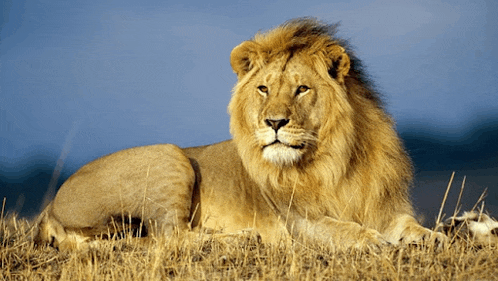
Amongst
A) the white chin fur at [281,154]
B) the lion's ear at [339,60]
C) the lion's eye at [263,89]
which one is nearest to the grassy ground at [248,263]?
the white chin fur at [281,154]

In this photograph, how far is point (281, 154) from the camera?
5832mm

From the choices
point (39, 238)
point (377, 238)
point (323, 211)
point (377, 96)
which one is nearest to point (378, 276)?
point (377, 238)

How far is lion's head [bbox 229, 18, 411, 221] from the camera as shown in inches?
232

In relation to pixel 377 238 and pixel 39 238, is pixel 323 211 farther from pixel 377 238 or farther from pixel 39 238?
pixel 39 238

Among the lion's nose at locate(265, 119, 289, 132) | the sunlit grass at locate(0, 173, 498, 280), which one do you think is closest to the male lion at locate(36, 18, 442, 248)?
the lion's nose at locate(265, 119, 289, 132)

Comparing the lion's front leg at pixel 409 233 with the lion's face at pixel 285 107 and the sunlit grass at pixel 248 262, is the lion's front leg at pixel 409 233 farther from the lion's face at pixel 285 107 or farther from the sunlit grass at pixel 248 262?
the lion's face at pixel 285 107

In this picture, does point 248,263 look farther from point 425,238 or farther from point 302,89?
point 302,89

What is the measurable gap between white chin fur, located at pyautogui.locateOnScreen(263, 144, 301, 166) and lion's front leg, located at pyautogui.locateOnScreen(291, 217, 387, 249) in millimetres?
644

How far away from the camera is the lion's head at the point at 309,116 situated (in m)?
5.90

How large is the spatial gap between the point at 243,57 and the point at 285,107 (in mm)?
987

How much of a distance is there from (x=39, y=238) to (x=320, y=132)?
3.21 meters

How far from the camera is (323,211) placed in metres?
6.21

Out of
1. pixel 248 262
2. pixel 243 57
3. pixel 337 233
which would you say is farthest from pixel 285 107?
pixel 248 262

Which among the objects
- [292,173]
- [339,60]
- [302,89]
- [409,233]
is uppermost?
[339,60]
